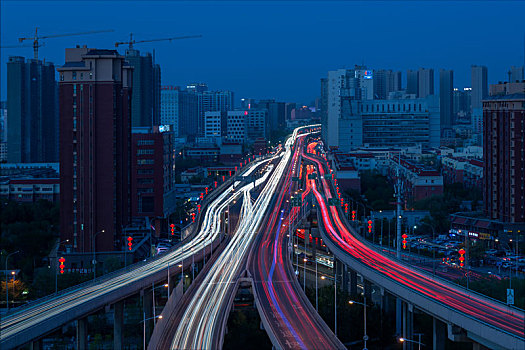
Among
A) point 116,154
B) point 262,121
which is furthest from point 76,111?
point 262,121

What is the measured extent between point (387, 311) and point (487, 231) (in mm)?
19867

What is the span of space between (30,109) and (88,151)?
67.8 m

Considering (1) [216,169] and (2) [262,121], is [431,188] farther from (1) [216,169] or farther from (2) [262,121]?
(2) [262,121]

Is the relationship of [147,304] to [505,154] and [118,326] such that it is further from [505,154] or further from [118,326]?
[505,154]

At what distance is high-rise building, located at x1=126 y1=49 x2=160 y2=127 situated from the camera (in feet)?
414

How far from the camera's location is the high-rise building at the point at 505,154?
54781 mm

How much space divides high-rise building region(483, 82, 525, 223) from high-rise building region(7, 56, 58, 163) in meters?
74.1

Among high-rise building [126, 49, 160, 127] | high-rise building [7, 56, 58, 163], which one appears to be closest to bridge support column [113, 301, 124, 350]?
high-rise building [7, 56, 58, 163]

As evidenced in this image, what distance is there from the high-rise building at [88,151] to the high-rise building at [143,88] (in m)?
75.7

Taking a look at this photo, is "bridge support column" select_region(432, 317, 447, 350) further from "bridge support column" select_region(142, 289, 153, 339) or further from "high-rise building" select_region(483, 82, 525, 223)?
"high-rise building" select_region(483, 82, 525, 223)

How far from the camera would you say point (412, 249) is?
54.8 meters

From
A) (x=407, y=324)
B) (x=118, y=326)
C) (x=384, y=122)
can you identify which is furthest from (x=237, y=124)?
(x=407, y=324)

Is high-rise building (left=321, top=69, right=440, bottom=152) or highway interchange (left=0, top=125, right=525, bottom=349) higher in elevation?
high-rise building (left=321, top=69, right=440, bottom=152)

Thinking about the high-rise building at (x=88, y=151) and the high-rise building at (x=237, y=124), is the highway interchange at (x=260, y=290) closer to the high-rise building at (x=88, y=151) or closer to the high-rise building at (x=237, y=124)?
the high-rise building at (x=88, y=151)
